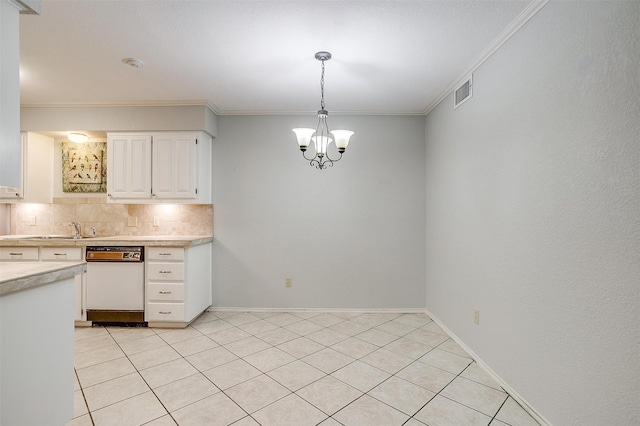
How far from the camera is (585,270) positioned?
63.1 inches

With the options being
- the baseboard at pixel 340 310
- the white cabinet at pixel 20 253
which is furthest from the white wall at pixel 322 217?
the white cabinet at pixel 20 253

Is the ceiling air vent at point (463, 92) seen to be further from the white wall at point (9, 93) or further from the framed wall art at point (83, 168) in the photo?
the framed wall art at point (83, 168)

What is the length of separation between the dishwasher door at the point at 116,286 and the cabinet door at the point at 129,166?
2.74 ft

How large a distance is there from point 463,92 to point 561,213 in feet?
5.39

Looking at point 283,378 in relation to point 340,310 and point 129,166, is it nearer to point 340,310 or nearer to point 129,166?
point 340,310

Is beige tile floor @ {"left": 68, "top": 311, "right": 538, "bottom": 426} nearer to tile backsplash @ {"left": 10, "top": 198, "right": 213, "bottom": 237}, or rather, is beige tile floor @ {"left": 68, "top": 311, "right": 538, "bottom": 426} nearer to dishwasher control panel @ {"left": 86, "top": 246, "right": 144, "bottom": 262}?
dishwasher control panel @ {"left": 86, "top": 246, "right": 144, "bottom": 262}

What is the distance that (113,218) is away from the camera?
162 inches

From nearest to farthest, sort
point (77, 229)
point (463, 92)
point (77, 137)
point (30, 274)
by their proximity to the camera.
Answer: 1. point (30, 274)
2. point (463, 92)
3. point (77, 137)
4. point (77, 229)

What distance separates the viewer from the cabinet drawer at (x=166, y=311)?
11.4 ft

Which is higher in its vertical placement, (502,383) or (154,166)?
(154,166)

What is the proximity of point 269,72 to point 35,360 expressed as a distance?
2571mm

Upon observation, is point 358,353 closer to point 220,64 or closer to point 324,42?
point 324,42

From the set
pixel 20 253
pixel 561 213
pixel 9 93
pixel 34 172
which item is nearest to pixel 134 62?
pixel 9 93

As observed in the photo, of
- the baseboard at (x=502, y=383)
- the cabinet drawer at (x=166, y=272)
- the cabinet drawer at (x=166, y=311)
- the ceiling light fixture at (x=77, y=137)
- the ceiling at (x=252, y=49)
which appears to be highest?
the ceiling at (x=252, y=49)
